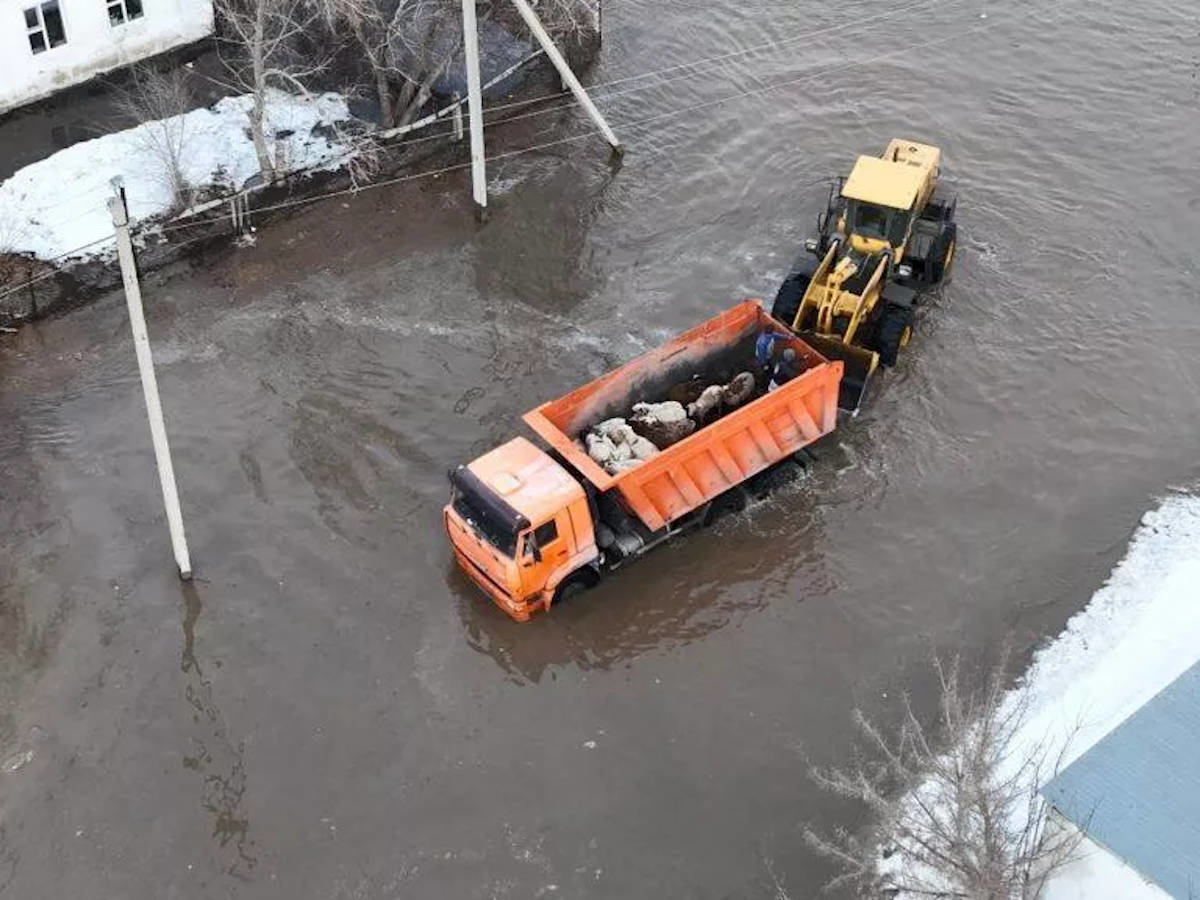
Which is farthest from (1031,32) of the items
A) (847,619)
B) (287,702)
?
(287,702)

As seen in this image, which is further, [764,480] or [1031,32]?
[1031,32]

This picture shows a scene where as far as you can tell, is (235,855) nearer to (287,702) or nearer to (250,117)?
(287,702)

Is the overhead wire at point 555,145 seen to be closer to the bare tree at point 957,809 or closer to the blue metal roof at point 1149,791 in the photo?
the bare tree at point 957,809

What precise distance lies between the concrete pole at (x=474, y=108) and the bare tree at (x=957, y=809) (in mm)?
13086

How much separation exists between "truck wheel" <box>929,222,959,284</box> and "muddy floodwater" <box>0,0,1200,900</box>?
455mm

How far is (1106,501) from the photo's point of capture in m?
18.0

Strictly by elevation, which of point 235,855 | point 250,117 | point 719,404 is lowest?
point 235,855

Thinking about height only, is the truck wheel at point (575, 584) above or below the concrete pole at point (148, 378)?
below

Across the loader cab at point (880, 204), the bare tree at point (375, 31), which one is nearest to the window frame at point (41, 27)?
the bare tree at point (375, 31)

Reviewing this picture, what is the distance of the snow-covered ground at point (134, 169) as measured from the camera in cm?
2211

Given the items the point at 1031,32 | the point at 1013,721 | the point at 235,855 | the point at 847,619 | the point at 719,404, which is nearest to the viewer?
the point at 235,855


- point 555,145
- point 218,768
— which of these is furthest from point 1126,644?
point 555,145

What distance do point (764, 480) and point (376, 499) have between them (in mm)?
6110

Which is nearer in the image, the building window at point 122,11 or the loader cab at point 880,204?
the loader cab at point 880,204
